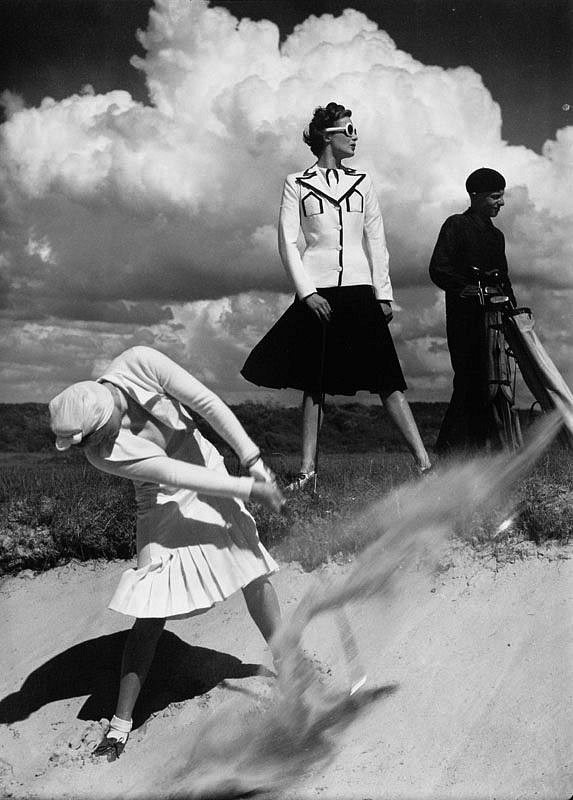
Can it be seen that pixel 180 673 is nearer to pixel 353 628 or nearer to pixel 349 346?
pixel 353 628

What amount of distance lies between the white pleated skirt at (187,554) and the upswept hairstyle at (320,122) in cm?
178

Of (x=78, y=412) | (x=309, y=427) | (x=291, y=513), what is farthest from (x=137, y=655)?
(x=309, y=427)

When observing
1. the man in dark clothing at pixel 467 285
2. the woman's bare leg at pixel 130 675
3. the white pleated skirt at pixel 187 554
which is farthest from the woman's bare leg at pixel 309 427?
the woman's bare leg at pixel 130 675

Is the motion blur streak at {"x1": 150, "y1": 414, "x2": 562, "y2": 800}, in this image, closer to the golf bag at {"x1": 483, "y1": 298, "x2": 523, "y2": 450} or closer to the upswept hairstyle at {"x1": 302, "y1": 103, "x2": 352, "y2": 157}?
the golf bag at {"x1": 483, "y1": 298, "x2": 523, "y2": 450}

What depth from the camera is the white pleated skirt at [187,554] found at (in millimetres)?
3537

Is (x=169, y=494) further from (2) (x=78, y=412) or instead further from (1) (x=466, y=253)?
(1) (x=466, y=253)

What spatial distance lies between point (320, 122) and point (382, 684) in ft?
8.83

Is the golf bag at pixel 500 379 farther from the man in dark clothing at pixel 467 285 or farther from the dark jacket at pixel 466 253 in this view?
the dark jacket at pixel 466 253

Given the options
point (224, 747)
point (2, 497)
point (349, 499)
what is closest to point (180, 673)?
point (224, 747)

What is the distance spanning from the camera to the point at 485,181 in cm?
474

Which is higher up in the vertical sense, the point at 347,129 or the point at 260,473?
the point at 347,129

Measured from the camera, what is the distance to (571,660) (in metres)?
3.77

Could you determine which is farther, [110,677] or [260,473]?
[110,677]

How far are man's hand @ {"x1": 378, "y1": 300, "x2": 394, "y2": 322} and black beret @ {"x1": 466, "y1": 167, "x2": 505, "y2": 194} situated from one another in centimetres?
78
